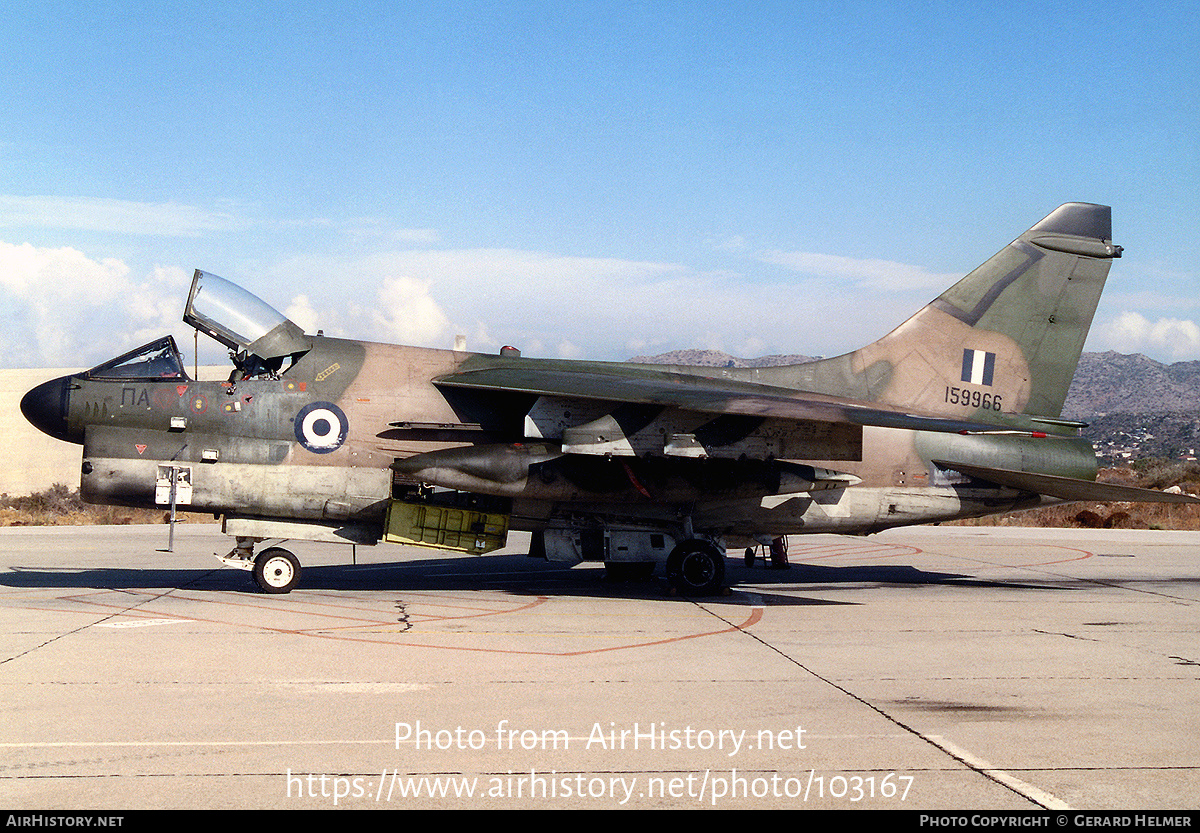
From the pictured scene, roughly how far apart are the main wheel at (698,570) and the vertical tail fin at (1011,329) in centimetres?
370

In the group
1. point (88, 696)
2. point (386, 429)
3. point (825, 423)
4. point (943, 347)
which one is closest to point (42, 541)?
point (386, 429)

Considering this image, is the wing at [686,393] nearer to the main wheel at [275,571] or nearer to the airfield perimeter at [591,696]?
the airfield perimeter at [591,696]

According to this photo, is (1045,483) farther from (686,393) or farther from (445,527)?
(445,527)

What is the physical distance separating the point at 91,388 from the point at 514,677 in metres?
8.46

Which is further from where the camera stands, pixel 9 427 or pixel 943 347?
pixel 9 427

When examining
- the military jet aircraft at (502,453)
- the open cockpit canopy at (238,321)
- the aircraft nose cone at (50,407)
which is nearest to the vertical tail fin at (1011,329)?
the military jet aircraft at (502,453)

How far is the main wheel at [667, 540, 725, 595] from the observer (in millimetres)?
13992

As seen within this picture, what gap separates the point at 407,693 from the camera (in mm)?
7605

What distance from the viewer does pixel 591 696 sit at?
761 cm

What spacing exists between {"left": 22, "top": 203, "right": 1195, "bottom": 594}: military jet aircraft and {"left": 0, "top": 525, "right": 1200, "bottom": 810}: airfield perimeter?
3.58 ft

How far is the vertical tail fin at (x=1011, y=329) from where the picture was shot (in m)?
15.9

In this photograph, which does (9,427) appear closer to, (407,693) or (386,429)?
(386,429)

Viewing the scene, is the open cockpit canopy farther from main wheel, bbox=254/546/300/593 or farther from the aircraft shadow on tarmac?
the aircraft shadow on tarmac

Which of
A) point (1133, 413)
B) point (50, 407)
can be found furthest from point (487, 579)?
point (1133, 413)
